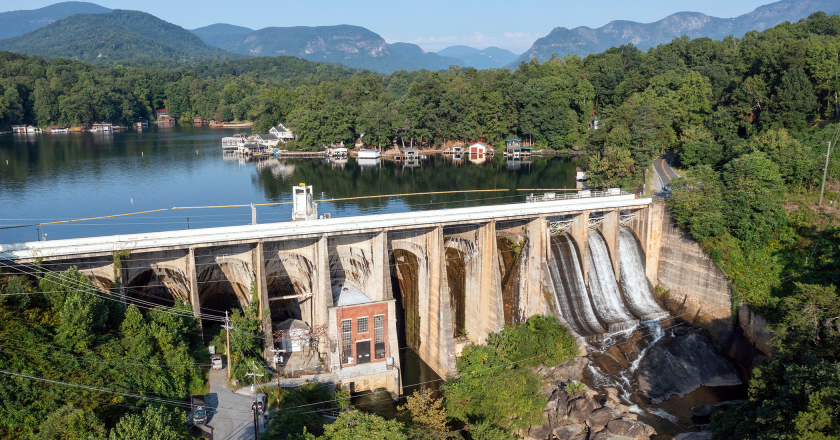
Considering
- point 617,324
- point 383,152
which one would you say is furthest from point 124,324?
point 383,152

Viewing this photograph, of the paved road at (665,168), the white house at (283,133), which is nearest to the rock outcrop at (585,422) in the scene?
the paved road at (665,168)

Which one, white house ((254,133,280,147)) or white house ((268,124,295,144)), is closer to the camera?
white house ((254,133,280,147))

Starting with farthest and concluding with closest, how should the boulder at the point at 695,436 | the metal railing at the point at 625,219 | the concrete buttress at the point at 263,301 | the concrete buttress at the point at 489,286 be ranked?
the metal railing at the point at 625,219
the concrete buttress at the point at 489,286
the concrete buttress at the point at 263,301
the boulder at the point at 695,436

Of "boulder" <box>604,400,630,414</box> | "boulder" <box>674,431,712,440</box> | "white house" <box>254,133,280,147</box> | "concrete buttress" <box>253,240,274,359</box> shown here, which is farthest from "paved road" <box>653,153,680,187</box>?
"white house" <box>254,133,280,147</box>

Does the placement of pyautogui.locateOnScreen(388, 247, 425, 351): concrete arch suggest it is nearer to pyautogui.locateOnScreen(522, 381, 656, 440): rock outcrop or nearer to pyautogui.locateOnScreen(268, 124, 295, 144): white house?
pyautogui.locateOnScreen(522, 381, 656, 440): rock outcrop

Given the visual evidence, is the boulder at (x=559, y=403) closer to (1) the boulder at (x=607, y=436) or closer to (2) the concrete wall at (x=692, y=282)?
(1) the boulder at (x=607, y=436)

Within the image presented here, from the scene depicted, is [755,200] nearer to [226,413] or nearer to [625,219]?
[625,219]

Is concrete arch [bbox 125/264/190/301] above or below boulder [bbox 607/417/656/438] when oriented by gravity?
above
